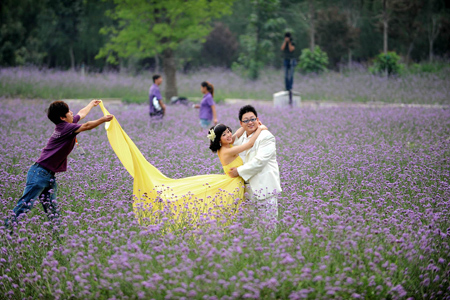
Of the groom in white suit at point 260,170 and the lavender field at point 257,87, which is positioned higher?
the lavender field at point 257,87

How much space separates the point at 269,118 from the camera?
1382 centimetres

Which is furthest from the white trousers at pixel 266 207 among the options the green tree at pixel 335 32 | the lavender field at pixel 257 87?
the green tree at pixel 335 32

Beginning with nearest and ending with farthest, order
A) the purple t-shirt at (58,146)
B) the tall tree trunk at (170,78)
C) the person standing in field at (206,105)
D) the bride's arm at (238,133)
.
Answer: the purple t-shirt at (58,146), the bride's arm at (238,133), the person standing in field at (206,105), the tall tree trunk at (170,78)

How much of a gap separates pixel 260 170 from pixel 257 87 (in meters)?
20.8

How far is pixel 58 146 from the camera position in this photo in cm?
544

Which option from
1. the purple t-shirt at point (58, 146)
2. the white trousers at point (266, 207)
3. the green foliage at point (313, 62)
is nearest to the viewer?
the white trousers at point (266, 207)

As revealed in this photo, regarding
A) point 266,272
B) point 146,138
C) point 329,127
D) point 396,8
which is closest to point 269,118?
point 329,127

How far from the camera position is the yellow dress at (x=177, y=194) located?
492 cm

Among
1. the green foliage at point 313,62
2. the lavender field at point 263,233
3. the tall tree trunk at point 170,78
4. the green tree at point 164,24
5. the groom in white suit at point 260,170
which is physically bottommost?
the lavender field at point 263,233

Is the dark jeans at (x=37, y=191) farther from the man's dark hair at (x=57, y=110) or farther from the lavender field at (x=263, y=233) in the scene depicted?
the man's dark hair at (x=57, y=110)

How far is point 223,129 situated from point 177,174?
1547 millimetres

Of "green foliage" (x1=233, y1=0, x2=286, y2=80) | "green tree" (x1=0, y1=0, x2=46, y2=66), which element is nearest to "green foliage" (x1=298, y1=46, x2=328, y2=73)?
"green foliage" (x1=233, y1=0, x2=286, y2=80)

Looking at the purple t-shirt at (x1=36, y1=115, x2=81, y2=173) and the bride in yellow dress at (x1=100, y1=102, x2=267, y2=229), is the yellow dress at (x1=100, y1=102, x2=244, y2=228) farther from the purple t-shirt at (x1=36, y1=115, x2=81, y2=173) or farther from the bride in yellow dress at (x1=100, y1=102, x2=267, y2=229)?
the purple t-shirt at (x1=36, y1=115, x2=81, y2=173)

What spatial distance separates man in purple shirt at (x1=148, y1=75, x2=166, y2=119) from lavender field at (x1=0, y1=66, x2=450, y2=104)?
29.4 ft
